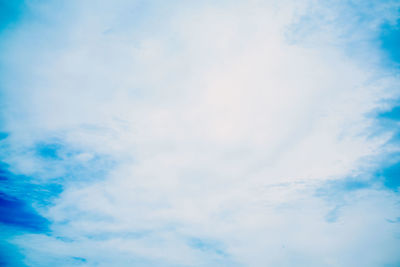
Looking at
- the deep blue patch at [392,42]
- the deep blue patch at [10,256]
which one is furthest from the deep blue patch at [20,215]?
the deep blue patch at [392,42]

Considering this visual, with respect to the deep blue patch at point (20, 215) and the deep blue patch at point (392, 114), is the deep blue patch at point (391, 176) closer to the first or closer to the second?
the deep blue patch at point (392, 114)

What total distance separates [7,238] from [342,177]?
3872cm

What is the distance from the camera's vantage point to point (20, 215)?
21094 millimetres

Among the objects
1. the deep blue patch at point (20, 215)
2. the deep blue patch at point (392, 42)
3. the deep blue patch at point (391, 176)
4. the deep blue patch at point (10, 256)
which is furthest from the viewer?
the deep blue patch at point (10, 256)

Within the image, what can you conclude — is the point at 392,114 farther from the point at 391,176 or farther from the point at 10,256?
the point at 10,256

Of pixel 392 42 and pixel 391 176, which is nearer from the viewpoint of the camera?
pixel 392 42

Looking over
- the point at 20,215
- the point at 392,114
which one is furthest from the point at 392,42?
the point at 20,215

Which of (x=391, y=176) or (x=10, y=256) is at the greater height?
(x=391, y=176)

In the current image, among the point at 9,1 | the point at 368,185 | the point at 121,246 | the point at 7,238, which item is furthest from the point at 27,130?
the point at 368,185

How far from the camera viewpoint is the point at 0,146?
1543 centimetres

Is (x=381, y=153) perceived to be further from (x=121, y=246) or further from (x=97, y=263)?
(x=97, y=263)

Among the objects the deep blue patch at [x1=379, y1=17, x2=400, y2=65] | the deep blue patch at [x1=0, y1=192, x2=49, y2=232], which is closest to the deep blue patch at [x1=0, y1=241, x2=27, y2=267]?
the deep blue patch at [x1=0, y1=192, x2=49, y2=232]

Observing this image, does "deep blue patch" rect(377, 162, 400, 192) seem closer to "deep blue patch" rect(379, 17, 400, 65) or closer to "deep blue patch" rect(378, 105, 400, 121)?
"deep blue patch" rect(378, 105, 400, 121)

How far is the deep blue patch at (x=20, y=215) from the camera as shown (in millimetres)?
19614
